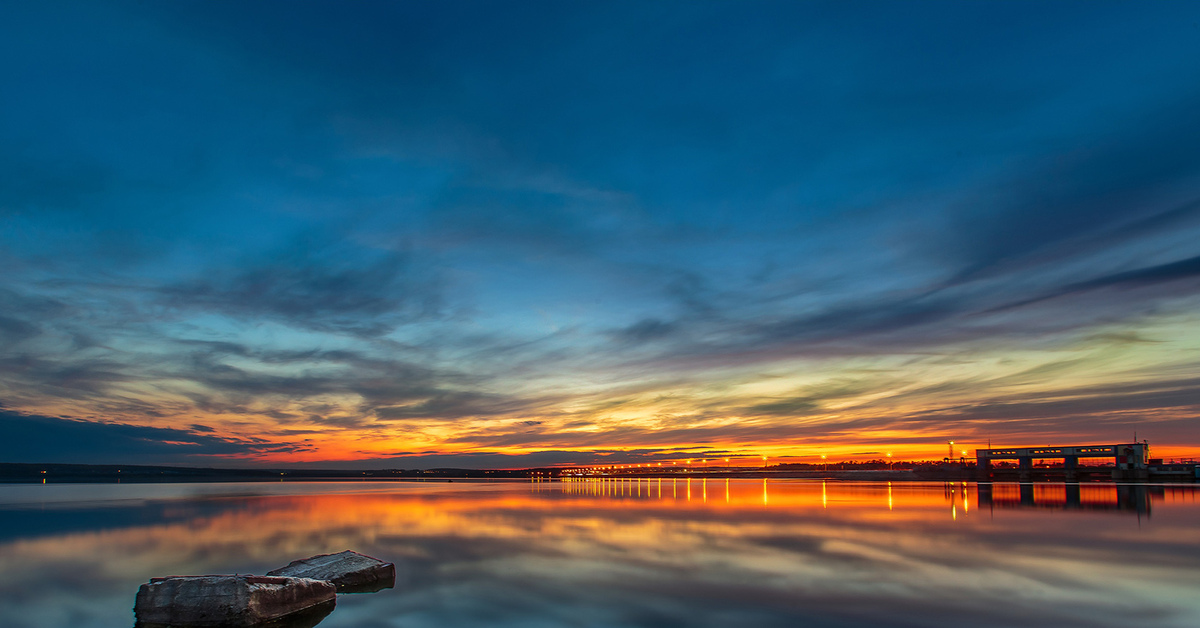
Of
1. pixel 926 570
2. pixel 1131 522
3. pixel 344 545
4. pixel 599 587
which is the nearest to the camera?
pixel 599 587

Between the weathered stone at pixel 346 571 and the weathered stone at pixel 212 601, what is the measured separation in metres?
3.22

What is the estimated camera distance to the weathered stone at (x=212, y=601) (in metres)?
14.5

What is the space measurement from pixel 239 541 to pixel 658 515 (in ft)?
88.9

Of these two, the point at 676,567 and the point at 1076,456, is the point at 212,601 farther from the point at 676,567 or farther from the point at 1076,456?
the point at 1076,456

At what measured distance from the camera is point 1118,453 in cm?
12569

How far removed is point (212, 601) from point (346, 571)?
16.0 feet

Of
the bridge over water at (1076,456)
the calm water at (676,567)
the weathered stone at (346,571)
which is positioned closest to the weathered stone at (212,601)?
the calm water at (676,567)

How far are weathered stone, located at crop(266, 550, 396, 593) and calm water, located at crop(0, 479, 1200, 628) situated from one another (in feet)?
2.33

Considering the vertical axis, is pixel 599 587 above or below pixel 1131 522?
above

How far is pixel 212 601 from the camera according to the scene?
1458cm

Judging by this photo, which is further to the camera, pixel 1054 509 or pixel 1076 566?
pixel 1054 509

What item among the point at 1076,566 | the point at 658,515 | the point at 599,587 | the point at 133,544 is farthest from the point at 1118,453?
the point at 133,544

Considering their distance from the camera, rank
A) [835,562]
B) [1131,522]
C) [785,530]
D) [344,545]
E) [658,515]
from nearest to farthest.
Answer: [835,562]
[344,545]
[785,530]
[1131,522]
[658,515]

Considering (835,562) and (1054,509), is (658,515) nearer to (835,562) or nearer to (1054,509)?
(835,562)
